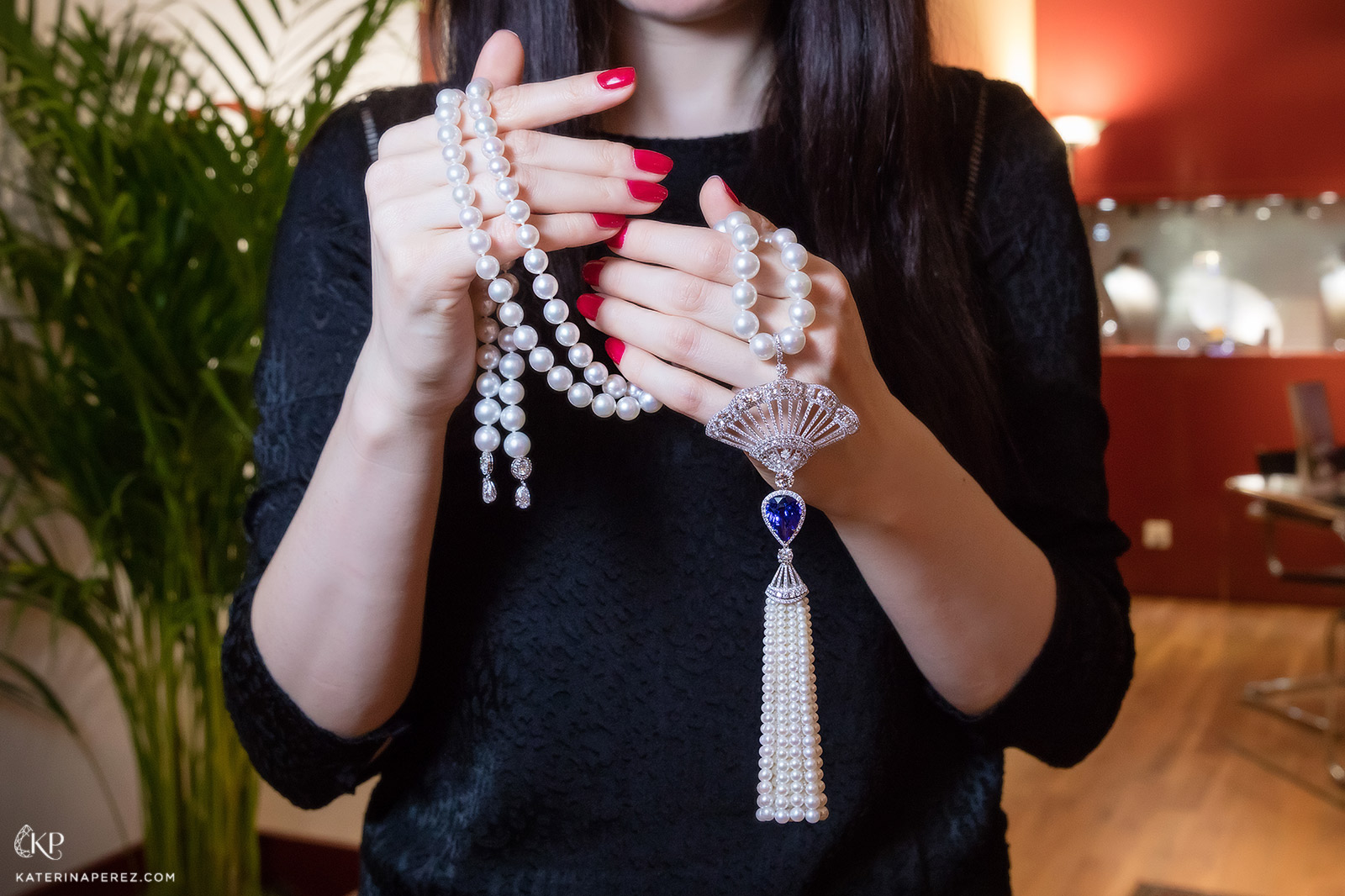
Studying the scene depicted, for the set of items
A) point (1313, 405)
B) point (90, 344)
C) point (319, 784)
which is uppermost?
point (90, 344)

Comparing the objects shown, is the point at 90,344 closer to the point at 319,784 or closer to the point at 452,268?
the point at 319,784

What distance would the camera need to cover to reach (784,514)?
0.69 meters

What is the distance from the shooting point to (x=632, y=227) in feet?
2.12

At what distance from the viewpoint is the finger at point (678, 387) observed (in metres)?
0.65

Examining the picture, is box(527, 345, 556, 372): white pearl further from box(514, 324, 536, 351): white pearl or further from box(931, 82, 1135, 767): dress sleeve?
box(931, 82, 1135, 767): dress sleeve

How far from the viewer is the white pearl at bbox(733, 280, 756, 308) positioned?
62cm

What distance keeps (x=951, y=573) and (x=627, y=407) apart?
0.26m

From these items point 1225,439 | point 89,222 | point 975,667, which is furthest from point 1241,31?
point 975,667

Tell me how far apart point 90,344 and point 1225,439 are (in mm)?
5500

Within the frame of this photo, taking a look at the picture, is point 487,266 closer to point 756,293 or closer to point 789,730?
point 756,293

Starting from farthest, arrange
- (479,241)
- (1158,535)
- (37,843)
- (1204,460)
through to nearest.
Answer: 1. (1158,535)
2. (1204,460)
3. (37,843)
4. (479,241)

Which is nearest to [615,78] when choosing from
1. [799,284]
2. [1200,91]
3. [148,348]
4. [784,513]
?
[799,284]

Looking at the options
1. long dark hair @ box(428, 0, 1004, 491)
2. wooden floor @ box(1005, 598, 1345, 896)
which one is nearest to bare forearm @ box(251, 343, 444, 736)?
long dark hair @ box(428, 0, 1004, 491)

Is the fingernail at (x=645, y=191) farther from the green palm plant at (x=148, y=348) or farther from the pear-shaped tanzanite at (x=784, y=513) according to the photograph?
the green palm plant at (x=148, y=348)
